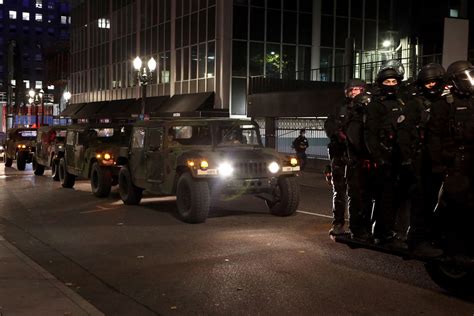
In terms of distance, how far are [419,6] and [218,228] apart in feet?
120

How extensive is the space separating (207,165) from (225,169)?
1.18ft

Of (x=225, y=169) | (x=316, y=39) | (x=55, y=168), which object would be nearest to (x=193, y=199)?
(x=225, y=169)

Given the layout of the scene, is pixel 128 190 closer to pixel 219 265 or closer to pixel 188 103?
pixel 219 265

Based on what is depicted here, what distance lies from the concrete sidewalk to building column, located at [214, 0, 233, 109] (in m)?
27.0

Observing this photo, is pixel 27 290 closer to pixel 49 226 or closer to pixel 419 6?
pixel 49 226

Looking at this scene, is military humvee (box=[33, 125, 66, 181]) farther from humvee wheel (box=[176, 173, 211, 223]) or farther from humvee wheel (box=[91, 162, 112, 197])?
humvee wheel (box=[176, 173, 211, 223])

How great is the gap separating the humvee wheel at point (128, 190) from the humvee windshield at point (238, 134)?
274cm

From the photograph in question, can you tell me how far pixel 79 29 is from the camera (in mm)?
56344

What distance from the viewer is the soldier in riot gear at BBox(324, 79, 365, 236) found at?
25.0 ft

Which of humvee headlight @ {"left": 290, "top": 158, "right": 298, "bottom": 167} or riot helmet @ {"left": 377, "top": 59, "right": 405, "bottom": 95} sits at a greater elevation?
riot helmet @ {"left": 377, "top": 59, "right": 405, "bottom": 95}

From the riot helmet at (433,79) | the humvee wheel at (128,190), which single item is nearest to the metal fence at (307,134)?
the humvee wheel at (128,190)

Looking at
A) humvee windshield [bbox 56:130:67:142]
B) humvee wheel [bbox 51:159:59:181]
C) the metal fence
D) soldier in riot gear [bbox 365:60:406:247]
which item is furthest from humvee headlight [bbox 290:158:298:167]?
the metal fence

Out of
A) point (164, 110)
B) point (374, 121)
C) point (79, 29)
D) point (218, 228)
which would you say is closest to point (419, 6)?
point (164, 110)

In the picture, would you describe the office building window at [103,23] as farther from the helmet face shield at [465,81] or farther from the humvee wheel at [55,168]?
the helmet face shield at [465,81]
